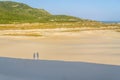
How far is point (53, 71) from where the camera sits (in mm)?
6840

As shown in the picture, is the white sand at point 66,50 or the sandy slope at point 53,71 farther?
the white sand at point 66,50

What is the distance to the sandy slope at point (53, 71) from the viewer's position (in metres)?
6.43

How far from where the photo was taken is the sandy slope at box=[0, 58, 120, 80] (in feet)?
21.1

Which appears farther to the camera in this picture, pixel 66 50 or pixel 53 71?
pixel 66 50

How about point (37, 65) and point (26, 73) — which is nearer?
point (26, 73)

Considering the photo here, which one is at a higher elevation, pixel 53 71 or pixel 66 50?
pixel 53 71

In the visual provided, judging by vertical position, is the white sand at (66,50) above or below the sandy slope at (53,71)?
below

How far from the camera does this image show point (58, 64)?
24.6 feet

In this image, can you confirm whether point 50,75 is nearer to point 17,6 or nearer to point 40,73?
point 40,73

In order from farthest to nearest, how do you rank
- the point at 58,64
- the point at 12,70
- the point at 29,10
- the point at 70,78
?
1. the point at 29,10
2. the point at 58,64
3. the point at 12,70
4. the point at 70,78

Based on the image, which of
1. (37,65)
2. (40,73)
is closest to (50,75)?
(40,73)

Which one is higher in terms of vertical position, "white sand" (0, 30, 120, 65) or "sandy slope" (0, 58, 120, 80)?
"sandy slope" (0, 58, 120, 80)

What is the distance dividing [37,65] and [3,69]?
2.54 feet

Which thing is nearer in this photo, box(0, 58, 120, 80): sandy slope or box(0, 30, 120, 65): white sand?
box(0, 58, 120, 80): sandy slope
